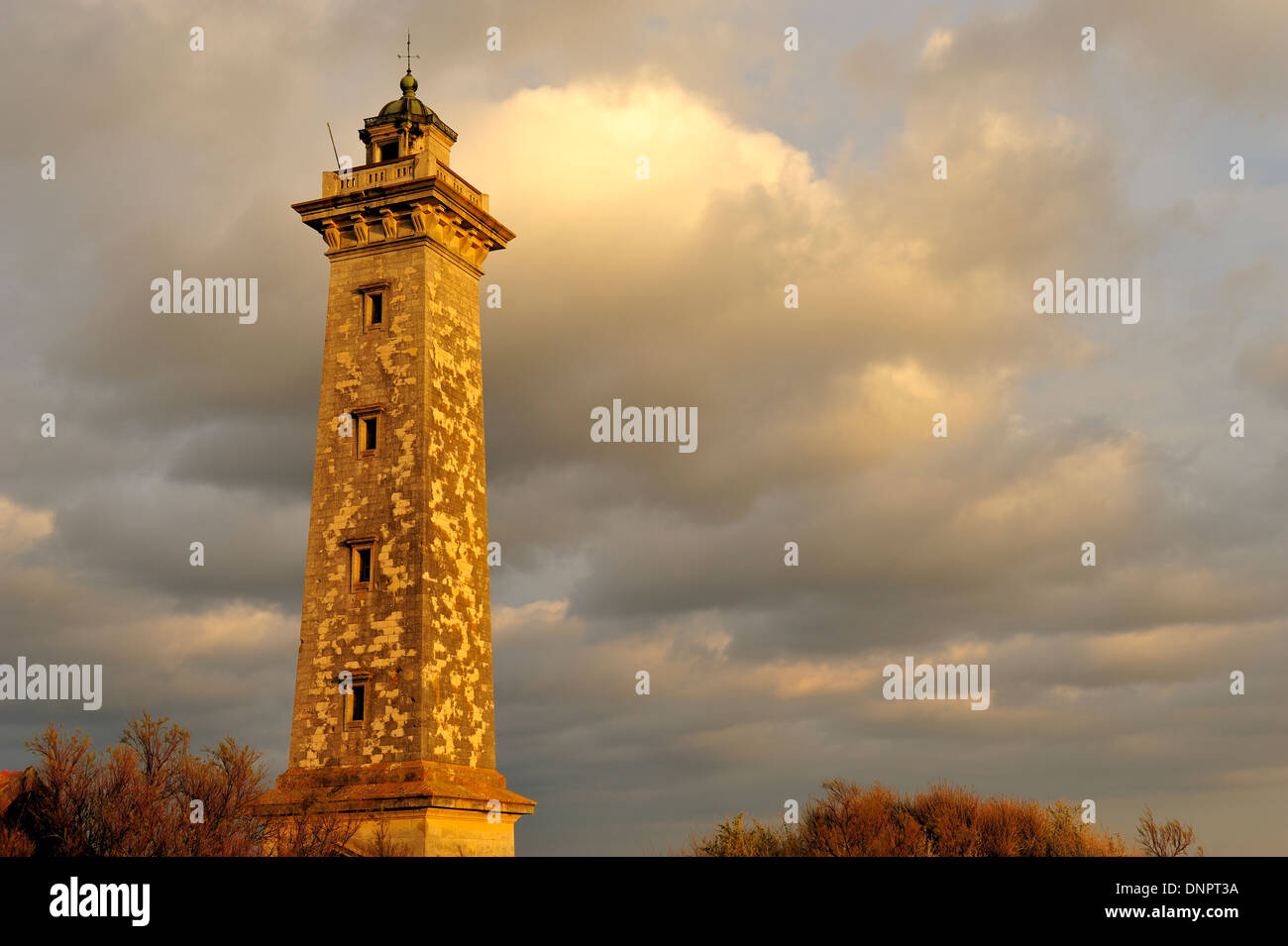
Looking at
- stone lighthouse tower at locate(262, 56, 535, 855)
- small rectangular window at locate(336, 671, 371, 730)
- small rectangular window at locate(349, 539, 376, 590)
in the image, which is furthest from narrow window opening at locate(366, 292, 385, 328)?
small rectangular window at locate(336, 671, 371, 730)

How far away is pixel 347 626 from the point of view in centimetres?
3850

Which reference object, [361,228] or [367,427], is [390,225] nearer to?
[361,228]

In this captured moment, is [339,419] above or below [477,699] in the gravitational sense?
above

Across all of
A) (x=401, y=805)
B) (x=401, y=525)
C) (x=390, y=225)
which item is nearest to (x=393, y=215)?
(x=390, y=225)

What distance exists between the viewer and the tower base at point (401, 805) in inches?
1394

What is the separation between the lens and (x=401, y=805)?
3556 centimetres

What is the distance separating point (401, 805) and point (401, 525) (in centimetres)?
836

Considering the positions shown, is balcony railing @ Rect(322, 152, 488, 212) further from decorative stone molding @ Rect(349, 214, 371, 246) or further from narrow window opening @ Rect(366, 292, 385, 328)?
narrow window opening @ Rect(366, 292, 385, 328)

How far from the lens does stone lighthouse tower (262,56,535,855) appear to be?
36.9 m

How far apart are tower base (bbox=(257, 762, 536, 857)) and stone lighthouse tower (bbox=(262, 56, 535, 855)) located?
0.06 metres
